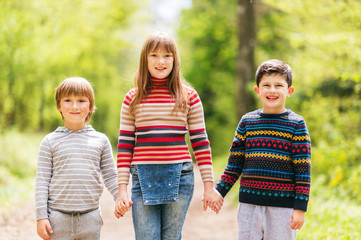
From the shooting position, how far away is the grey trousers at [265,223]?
2.65 m

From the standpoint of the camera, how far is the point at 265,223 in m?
2.68

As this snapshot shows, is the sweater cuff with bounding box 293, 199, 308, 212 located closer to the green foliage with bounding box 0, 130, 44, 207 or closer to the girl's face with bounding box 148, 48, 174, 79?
the girl's face with bounding box 148, 48, 174, 79

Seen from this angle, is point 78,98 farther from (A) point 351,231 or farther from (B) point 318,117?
(B) point 318,117

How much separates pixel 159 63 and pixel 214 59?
51.0 feet

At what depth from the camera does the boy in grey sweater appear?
2738 millimetres

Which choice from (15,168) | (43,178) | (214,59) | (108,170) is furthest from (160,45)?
(214,59)

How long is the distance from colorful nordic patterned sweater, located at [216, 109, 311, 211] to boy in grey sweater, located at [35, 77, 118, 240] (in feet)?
3.26

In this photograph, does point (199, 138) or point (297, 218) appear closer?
point (297, 218)

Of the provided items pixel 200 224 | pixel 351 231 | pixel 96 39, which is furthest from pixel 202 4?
pixel 351 231

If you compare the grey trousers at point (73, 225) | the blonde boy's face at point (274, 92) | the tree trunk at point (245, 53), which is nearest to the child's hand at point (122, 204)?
the grey trousers at point (73, 225)

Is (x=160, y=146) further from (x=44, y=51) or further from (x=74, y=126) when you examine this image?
(x=44, y=51)

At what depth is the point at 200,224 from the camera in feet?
22.6

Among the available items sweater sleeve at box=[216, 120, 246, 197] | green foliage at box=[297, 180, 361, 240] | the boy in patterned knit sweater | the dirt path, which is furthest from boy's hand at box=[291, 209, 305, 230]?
the dirt path

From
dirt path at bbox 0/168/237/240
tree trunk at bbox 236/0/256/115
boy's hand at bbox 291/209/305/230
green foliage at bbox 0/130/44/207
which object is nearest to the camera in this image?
boy's hand at bbox 291/209/305/230
